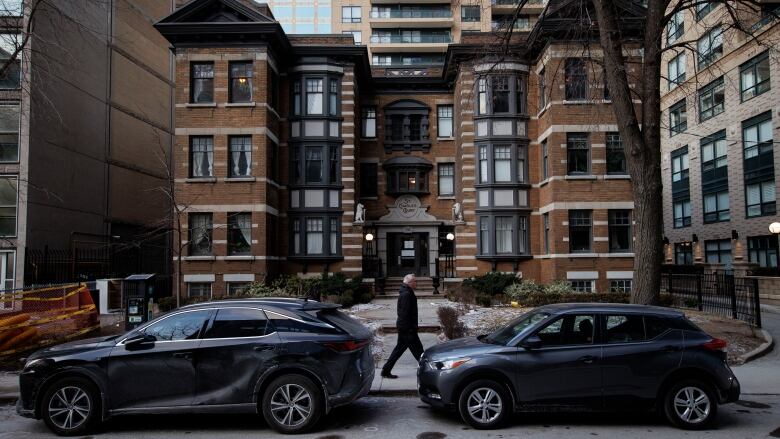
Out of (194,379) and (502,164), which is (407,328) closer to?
(194,379)

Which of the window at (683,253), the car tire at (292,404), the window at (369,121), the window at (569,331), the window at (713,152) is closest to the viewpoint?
the car tire at (292,404)

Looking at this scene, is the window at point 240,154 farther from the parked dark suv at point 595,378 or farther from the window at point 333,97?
the parked dark suv at point 595,378

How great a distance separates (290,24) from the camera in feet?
192

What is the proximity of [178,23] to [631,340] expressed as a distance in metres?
21.4

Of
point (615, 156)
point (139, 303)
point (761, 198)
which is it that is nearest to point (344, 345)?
point (139, 303)

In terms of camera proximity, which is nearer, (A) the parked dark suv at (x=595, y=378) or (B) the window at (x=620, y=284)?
(A) the parked dark suv at (x=595, y=378)

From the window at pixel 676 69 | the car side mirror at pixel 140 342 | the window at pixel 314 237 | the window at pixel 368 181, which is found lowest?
the car side mirror at pixel 140 342

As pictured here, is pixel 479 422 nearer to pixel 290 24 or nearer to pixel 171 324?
pixel 171 324

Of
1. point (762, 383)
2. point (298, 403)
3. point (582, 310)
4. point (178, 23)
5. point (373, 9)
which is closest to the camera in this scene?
point (298, 403)

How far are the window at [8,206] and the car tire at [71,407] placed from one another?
20037mm

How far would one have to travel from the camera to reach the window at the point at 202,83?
75.8ft

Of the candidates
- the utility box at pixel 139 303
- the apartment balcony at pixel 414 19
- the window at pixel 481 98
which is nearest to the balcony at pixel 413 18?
the apartment balcony at pixel 414 19

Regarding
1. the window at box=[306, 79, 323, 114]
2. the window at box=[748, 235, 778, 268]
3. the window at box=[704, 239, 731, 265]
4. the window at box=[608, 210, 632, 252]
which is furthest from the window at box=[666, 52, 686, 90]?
the window at box=[306, 79, 323, 114]

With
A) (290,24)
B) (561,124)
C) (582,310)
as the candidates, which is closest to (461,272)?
(561,124)
